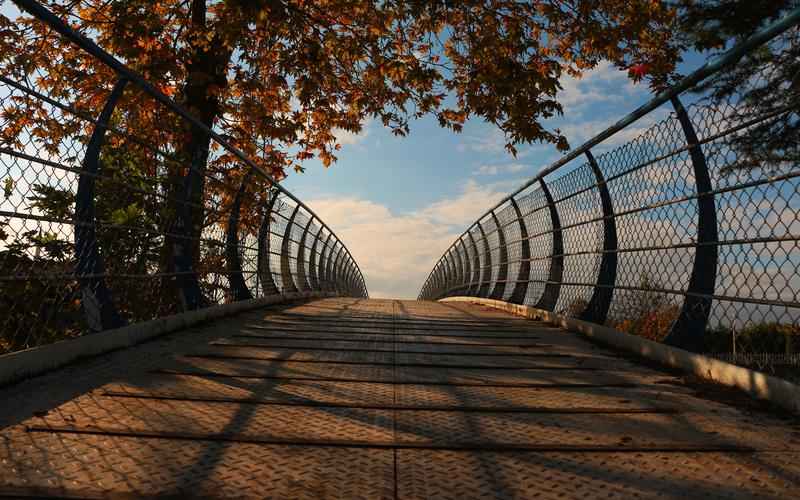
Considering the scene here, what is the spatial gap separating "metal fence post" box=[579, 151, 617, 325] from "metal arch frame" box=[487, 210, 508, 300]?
13.3ft

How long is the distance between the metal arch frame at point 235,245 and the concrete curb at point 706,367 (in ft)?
11.5

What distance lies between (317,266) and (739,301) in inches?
428

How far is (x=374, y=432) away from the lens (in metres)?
2.36

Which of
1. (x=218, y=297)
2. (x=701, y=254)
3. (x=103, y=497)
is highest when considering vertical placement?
(x=701, y=254)

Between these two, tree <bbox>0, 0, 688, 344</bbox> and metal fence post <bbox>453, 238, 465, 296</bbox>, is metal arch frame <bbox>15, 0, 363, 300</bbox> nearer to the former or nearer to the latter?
tree <bbox>0, 0, 688, 344</bbox>

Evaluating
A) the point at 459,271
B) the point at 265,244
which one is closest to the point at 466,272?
the point at 459,271

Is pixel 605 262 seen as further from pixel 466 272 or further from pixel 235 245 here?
pixel 466 272

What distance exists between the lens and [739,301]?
3213 millimetres

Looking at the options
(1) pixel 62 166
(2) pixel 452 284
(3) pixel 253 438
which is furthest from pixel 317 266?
(3) pixel 253 438

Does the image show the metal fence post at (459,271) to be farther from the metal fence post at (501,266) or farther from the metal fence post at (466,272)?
the metal fence post at (501,266)

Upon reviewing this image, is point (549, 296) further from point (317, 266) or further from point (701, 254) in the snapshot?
point (317, 266)

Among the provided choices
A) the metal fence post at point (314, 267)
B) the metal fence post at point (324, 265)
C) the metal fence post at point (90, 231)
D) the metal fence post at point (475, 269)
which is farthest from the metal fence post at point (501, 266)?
the metal fence post at point (90, 231)

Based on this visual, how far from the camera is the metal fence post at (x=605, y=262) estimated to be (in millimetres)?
5113

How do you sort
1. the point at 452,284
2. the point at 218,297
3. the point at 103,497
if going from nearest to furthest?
the point at 103,497 < the point at 218,297 < the point at 452,284
